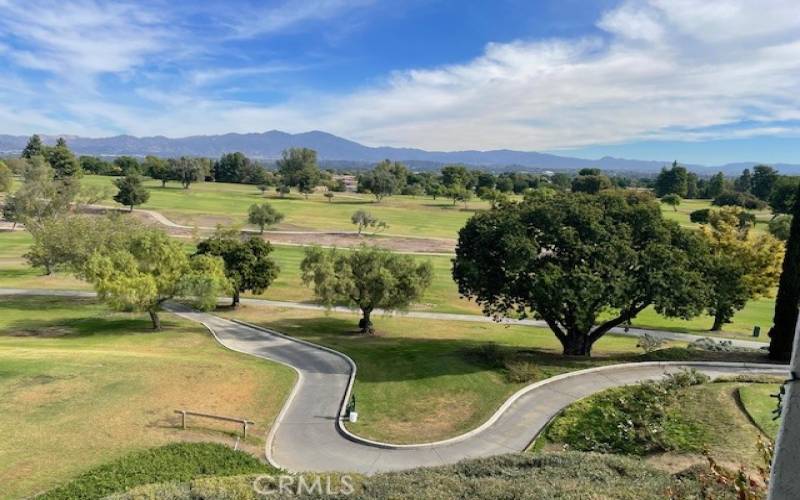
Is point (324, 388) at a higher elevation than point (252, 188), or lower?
lower

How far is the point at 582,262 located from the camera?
27969 millimetres

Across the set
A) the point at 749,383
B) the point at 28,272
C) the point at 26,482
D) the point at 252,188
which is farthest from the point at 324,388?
the point at 252,188

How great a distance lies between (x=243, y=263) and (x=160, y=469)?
29900 mm

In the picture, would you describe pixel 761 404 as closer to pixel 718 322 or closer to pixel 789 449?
pixel 789 449

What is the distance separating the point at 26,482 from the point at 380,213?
100824 mm

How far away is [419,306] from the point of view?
159ft

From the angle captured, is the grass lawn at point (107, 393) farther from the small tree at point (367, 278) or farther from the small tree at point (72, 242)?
the small tree at point (72, 242)

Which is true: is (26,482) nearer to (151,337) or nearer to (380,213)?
(151,337)

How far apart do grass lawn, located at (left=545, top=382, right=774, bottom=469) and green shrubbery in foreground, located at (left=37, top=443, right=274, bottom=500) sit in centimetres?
1120

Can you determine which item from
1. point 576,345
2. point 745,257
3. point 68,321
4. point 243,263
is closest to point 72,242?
point 68,321

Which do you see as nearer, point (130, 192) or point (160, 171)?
point (130, 192)

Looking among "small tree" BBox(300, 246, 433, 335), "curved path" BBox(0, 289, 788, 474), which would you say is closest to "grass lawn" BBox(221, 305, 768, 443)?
"curved path" BBox(0, 289, 788, 474)

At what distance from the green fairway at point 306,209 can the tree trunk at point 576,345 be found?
2267 inches

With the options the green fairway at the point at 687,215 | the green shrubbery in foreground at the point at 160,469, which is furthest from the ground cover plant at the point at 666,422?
the green fairway at the point at 687,215
